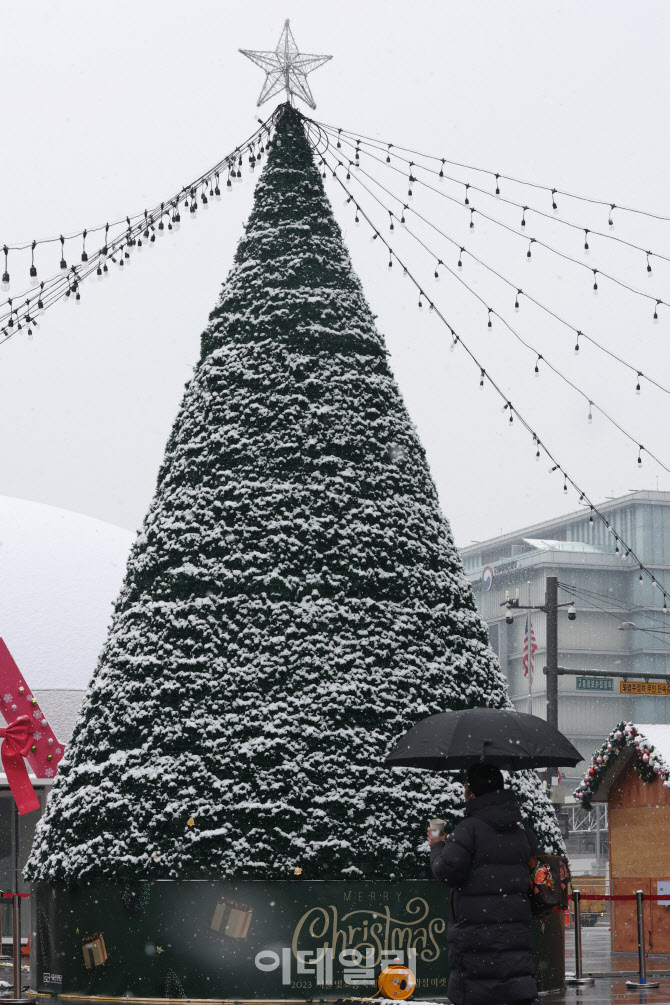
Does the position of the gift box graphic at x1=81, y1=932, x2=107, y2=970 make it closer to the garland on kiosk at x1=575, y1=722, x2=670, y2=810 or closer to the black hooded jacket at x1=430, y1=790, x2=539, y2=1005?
the black hooded jacket at x1=430, y1=790, x2=539, y2=1005

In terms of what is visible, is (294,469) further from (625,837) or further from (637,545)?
(637,545)

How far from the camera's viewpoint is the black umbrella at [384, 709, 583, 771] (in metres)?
7.70

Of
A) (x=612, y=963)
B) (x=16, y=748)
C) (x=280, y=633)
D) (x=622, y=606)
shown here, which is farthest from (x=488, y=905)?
(x=622, y=606)

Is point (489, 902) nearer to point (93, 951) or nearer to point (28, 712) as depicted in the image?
point (93, 951)

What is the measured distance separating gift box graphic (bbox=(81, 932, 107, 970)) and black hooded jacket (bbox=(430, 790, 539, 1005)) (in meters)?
3.47

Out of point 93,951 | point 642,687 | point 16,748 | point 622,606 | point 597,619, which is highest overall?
point 622,606

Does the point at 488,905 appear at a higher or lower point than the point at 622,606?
lower

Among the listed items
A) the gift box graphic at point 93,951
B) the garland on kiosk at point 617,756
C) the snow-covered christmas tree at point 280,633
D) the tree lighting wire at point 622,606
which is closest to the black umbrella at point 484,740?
the snow-covered christmas tree at point 280,633

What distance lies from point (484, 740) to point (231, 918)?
234cm

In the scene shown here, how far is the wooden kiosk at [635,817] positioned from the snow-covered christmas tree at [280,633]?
23.7 feet

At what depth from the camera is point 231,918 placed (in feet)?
29.3

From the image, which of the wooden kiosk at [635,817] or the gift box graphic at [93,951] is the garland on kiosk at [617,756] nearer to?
the wooden kiosk at [635,817]

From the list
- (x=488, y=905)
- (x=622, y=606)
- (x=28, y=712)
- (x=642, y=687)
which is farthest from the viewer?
(x=622, y=606)

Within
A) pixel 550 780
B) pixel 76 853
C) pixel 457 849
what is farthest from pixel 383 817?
pixel 550 780
